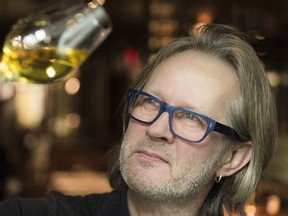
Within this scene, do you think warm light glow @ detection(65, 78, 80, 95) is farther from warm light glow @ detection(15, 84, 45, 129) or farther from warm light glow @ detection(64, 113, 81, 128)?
warm light glow @ detection(15, 84, 45, 129)

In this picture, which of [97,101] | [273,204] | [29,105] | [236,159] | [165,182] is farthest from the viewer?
[29,105]

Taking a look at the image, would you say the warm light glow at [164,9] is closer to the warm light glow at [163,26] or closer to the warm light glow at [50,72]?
the warm light glow at [163,26]

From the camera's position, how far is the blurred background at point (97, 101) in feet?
11.4

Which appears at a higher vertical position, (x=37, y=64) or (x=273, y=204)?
(x=37, y=64)

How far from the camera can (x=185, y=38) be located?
Result: 1.71 metres

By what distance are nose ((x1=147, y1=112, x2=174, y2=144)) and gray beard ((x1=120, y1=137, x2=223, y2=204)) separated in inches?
0.7

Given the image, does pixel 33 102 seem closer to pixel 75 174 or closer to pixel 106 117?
pixel 106 117

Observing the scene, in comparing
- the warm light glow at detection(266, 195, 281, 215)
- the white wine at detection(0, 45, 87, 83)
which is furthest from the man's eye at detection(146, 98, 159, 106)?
the warm light glow at detection(266, 195, 281, 215)

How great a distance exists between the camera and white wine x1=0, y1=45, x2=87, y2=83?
4.68 ft

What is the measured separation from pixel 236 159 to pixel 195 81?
294mm

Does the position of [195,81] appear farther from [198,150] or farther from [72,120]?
[72,120]

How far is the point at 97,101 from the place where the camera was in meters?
9.56

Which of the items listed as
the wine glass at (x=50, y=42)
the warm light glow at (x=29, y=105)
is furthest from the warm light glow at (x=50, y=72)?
the warm light glow at (x=29, y=105)

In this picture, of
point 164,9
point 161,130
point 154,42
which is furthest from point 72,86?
point 161,130
